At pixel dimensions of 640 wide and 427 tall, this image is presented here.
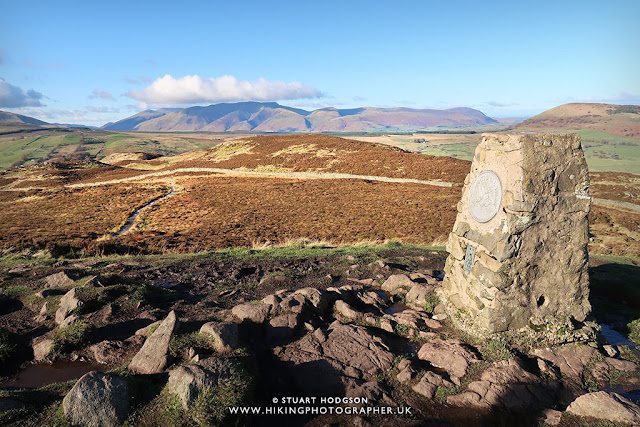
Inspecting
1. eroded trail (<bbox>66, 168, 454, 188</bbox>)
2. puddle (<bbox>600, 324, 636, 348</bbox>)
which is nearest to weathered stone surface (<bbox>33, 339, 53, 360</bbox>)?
puddle (<bbox>600, 324, 636, 348</bbox>)

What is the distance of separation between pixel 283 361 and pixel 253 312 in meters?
2.10

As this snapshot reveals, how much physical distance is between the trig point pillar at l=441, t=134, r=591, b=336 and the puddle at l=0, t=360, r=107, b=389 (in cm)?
1101

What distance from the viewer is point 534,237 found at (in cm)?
949

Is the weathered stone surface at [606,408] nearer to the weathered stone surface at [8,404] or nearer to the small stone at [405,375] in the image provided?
the small stone at [405,375]

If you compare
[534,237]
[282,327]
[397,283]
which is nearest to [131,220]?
[282,327]

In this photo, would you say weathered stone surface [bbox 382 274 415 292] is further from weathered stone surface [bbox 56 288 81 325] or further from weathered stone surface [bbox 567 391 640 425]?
weathered stone surface [bbox 56 288 81 325]

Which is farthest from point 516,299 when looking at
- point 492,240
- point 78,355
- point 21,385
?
point 21,385

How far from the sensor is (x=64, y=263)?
17.2 metres

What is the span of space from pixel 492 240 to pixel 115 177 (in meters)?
68.8

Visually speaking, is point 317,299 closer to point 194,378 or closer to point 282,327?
point 282,327

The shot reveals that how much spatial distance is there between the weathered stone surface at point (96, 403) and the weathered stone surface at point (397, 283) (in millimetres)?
9801

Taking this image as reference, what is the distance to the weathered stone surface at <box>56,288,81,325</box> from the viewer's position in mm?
10453

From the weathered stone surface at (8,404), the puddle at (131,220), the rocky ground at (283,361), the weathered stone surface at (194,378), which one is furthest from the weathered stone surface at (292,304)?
the puddle at (131,220)

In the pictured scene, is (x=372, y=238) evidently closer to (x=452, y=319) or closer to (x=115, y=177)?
(x=452, y=319)
